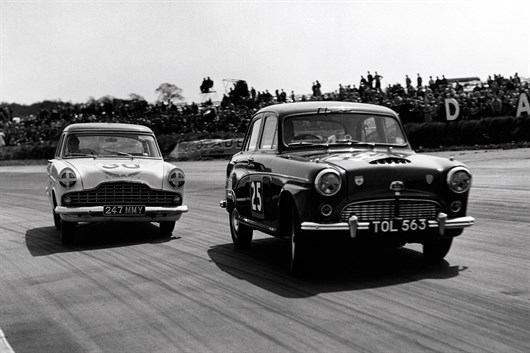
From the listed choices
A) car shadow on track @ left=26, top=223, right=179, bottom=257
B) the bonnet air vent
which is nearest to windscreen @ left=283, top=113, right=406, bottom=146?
the bonnet air vent

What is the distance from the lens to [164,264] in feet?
25.3

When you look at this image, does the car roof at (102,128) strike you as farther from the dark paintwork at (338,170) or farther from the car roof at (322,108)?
the car roof at (322,108)

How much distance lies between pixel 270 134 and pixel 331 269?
5.59 ft

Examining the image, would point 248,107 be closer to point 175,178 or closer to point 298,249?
point 175,178

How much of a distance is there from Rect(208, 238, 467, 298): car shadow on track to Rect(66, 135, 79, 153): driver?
3337 mm

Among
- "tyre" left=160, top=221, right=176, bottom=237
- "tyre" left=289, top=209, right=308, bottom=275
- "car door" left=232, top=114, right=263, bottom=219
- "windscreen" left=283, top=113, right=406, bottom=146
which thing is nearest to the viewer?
"tyre" left=289, top=209, right=308, bottom=275

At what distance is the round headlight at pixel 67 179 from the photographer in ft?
31.0

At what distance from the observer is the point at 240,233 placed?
8.59m

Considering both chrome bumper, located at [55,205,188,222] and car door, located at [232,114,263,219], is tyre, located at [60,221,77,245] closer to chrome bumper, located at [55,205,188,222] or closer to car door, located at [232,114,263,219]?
chrome bumper, located at [55,205,188,222]

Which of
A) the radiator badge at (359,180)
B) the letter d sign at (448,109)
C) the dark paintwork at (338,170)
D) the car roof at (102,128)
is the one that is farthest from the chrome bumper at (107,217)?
the letter d sign at (448,109)

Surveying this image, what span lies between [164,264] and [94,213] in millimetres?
1999

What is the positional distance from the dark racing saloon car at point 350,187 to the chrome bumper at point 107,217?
7.44 ft

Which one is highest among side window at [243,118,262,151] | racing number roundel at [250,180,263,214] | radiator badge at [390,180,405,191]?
side window at [243,118,262,151]

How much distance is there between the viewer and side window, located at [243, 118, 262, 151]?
842cm
